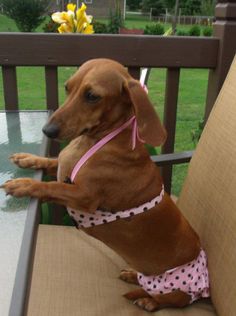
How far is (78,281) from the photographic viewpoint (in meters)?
1.64

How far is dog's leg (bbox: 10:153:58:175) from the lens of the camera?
4.57 feet

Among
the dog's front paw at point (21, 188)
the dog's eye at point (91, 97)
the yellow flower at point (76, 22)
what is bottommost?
the dog's front paw at point (21, 188)

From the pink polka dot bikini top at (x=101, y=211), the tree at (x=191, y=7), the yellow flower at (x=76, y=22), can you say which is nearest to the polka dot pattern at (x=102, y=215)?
the pink polka dot bikini top at (x=101, y=211)

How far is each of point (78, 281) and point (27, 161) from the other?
0.51m

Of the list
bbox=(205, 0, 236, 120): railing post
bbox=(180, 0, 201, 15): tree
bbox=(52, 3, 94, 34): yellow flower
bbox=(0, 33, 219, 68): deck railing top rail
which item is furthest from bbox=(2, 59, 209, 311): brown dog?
bbox=(180, 0, 201, 15): tree

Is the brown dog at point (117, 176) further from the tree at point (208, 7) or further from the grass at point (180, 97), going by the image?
the tree at point (208, 7)

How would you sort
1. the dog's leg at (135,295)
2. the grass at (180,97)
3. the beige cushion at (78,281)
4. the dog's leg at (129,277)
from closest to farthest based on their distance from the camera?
the beige cushion at (78,281) < the dog's leg at (135,295) < the dog's leg at (129,277) < the grass at (180,97)

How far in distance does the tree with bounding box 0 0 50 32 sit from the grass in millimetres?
10945

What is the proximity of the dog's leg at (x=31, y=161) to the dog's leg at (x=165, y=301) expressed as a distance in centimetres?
56

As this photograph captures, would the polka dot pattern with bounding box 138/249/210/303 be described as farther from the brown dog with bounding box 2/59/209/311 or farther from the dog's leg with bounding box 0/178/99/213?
the dog's leg with bounding box 0/178/99/213

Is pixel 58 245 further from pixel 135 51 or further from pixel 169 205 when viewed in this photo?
pixel 135 51

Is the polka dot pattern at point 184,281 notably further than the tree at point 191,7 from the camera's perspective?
No

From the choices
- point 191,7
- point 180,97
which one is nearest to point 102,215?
point 180,97

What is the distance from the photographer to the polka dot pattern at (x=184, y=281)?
1.59m
